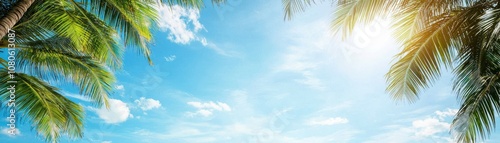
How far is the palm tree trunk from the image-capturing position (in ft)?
12.0

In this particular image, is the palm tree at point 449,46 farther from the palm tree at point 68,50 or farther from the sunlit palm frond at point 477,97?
the palm tree at point 68,50

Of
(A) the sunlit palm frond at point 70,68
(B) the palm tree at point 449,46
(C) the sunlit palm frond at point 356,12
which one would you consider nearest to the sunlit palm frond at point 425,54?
(B) the palm tree at point 449,46

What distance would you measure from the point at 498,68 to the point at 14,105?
6.73m

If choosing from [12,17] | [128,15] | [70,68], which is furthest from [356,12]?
[70,68]

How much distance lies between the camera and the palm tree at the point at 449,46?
4.11m

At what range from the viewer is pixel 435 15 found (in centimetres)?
468

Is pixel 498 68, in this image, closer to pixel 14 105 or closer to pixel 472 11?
pixel 472 11

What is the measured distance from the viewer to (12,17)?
12.4 feet

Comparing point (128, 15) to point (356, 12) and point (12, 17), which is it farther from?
point (356, 12)

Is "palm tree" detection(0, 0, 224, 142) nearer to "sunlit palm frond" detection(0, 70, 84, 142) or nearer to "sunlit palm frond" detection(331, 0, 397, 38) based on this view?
"sunlit palm frond" detection(0, 70, 84, 142)

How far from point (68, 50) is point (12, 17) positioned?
129cm

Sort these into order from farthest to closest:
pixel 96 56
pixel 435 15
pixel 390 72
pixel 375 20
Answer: pixel 96 56 → pixel 390 72 → pixel 435 15 → pixel 375 20

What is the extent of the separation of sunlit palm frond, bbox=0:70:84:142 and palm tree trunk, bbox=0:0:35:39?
1090mm

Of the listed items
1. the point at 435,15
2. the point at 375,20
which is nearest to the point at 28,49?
the point at 375,20
